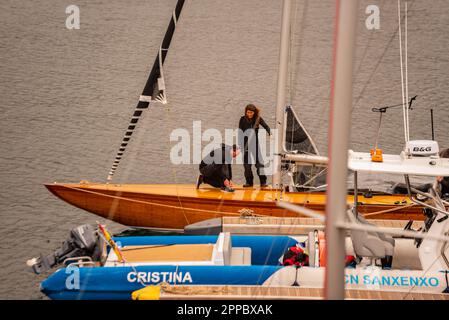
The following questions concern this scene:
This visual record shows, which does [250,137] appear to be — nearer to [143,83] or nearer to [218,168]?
[218,168]

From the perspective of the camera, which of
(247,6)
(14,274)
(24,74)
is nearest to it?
(14,274)

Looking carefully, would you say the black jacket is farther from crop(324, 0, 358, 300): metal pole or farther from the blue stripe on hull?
crop(324, 0, 358, 300): metal pole

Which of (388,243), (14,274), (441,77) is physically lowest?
(14,274)

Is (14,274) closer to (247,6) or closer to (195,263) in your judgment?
(195,263)

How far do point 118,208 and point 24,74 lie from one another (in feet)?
41.7

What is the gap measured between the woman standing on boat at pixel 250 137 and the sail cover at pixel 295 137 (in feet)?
1.36

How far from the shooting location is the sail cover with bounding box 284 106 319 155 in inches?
536

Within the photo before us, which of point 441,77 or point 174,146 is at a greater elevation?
point 441,77

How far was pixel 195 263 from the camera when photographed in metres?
10.1

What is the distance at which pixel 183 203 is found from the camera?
13.2 meters

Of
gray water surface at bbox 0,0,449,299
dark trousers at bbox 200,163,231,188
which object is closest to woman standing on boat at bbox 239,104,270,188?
dark trousers at bbox 200,163,231,188

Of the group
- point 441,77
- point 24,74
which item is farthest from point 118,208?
point 441,77

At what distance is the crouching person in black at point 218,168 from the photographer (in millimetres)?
13398

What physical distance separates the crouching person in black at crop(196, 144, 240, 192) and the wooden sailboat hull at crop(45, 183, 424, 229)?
0.15m
